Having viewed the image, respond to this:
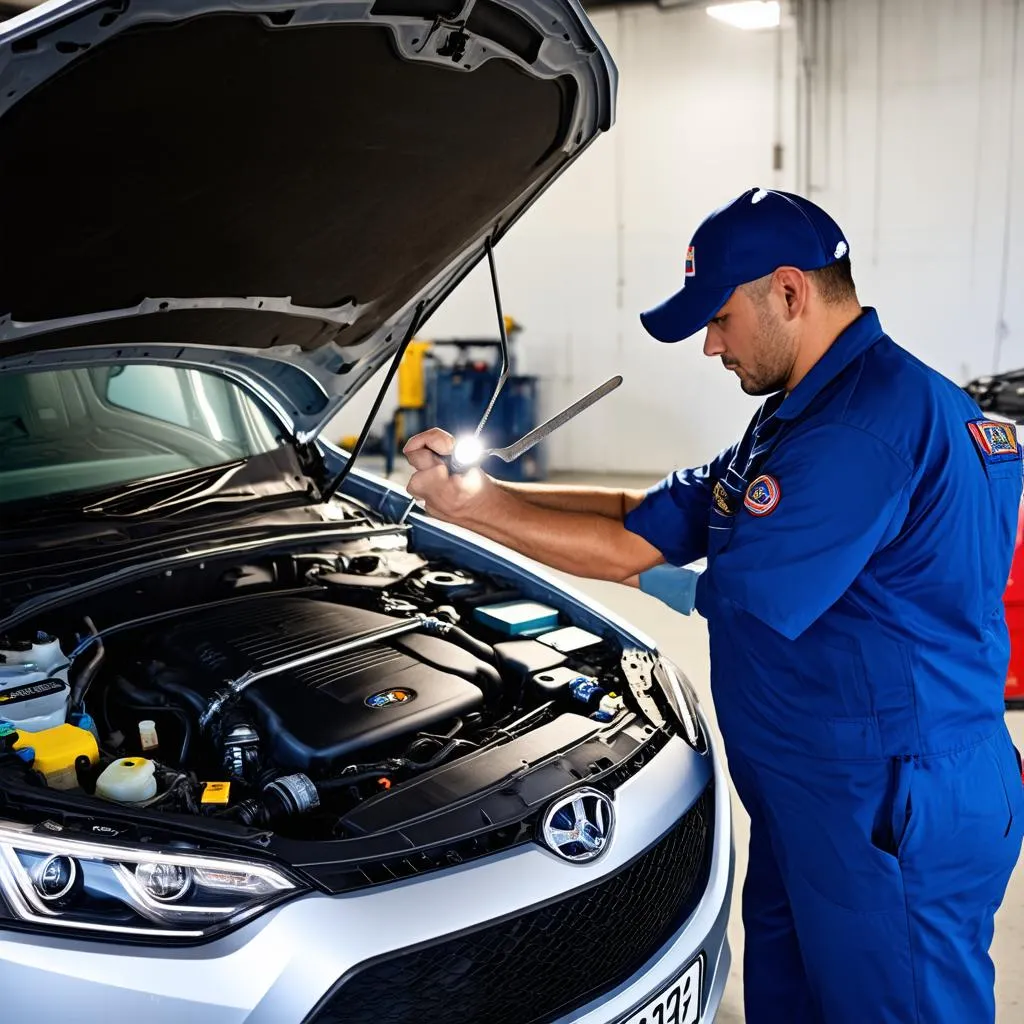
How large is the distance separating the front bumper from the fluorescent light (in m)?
6.23

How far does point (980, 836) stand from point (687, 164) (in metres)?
6.79

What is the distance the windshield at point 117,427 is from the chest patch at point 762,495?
1.35 metres

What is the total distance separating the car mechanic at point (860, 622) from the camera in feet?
4.66

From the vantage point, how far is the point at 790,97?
7.11 metres

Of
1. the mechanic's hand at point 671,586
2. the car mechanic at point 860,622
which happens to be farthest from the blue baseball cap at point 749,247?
the mechanic's hand at point 671,586

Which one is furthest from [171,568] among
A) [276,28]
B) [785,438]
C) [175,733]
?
[785,438]

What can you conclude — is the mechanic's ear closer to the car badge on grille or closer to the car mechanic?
the car mechanic

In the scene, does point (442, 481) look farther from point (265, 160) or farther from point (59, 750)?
point (59, 750)

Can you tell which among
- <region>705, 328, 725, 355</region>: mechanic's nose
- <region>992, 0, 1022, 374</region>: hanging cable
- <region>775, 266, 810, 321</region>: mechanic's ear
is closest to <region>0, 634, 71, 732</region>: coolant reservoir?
<region>705, 328, 725, 355</region>: mechanic's nose

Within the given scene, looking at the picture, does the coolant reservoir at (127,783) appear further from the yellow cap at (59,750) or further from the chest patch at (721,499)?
the chest patch at (721,499)

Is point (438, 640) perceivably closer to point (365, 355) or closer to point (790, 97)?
point (365, 355)

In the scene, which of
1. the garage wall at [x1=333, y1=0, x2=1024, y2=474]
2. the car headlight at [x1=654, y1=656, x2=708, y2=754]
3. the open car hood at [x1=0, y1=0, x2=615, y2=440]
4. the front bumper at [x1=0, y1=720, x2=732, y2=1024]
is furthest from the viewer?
the garage wall at [x1=333, y1=0, x2=1024, y2=474]

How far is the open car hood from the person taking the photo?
1339mm

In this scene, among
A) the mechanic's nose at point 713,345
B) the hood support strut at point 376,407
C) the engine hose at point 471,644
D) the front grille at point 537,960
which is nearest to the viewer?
the front grille at point 537,960
